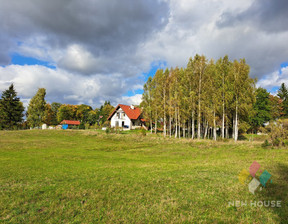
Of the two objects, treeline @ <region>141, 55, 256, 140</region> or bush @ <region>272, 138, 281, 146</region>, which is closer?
bush @ <region>272, 138, 281, 146</region>

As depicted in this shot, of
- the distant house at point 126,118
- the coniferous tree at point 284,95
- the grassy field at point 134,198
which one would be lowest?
the grassy field at point 134,198

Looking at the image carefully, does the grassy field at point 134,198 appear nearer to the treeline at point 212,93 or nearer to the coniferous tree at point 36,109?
the treeline at point 212,93

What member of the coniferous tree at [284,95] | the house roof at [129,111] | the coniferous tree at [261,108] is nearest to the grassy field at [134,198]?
the house roof at [129,111]

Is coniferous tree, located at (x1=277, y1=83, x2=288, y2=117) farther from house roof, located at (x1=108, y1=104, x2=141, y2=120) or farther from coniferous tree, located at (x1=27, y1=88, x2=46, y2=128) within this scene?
coniferous tree, located at (x1=27, y1=88, x2=46, y2=128)

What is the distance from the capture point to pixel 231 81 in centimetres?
2858

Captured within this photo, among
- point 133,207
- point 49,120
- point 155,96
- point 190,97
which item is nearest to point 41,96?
point 49,120

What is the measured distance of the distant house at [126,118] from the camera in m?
51.1

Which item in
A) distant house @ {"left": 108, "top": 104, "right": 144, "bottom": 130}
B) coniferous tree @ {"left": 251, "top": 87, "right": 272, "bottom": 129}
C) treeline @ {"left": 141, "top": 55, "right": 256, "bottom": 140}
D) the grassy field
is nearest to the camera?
the grassy field

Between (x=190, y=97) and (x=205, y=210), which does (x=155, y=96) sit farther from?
(x=205, y=210)

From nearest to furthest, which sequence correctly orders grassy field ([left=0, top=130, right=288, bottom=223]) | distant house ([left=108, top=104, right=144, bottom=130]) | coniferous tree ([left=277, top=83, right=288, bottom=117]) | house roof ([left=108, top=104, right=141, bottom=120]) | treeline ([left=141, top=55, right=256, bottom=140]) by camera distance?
grassy field ([left=0, top=130, right=288, bottom=223])
treeline ([left=141, top=55, right=256, bottom=140])
distant house ([left=108, top=104, right=144, bottom=130])
house roof ([left=108, top=104, right=141, bottom=120])
coniferous tree ([left=277, top=83, right=288, bottom=117])

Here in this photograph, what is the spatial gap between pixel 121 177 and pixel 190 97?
2452cm

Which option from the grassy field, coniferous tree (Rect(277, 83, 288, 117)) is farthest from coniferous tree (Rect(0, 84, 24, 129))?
coniferous tree (Rect(277, 83, 288, 117))

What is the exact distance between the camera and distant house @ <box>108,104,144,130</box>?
51125 mm

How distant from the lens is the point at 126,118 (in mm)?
51781
